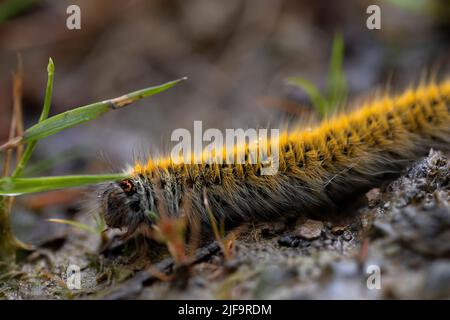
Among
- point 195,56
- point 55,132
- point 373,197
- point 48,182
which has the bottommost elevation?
point 373,197

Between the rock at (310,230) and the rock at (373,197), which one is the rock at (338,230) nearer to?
the rock at (310,230)

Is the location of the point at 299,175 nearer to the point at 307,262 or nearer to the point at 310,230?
the point at 310,230

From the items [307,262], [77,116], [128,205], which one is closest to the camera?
[307,262]

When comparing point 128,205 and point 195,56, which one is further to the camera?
point 195,56

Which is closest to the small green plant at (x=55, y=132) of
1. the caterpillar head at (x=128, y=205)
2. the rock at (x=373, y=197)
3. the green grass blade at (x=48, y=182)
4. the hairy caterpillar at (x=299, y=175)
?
the green grass blade at (x=48, y=182)

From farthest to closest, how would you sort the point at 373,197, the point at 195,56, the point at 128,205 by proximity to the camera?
the point at 195,56
the point at 373,197
the point at 128,205

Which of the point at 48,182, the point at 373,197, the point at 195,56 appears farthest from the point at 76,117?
the point at 195,56
